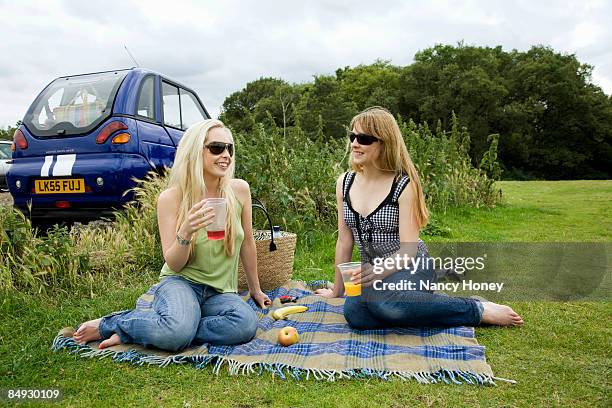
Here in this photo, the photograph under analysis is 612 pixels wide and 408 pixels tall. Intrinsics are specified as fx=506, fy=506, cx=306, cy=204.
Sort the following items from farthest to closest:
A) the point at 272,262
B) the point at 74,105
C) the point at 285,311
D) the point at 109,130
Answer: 1. the point at 74,105
2. the point at 109,130
3. the point at 272,262
4. the point at 285,311

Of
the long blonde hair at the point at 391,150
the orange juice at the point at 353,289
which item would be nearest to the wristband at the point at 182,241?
the orange juice at the point at 353,289

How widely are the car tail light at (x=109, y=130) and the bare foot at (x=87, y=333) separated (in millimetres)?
2311

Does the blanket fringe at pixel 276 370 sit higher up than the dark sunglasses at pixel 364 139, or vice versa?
the dark sunglasses at pixel 364 139

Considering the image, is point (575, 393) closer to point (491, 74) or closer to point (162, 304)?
point (162, 304)

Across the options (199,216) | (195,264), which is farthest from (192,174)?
(195,264)

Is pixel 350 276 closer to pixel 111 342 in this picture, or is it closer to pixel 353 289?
pixel 353 289

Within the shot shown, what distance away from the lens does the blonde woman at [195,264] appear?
8.68 ft

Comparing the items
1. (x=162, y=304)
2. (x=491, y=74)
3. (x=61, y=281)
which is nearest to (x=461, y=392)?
(x=162, y=304)

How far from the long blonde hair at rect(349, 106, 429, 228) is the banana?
96 centimetres

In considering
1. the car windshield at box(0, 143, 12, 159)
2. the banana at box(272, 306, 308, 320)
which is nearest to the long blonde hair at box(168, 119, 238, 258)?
the banana at box(272, 306, 308, 320)

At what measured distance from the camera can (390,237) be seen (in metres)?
3.03

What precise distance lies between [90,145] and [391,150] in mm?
2988

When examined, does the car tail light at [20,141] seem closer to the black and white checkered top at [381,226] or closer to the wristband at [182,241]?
the wristband at [182,241]

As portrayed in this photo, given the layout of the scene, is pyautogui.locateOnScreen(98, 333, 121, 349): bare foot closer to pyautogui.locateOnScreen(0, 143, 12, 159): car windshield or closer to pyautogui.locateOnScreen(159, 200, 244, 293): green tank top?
pyautogui.locateOnScreen(159, 200, 244, 293): green tank top
